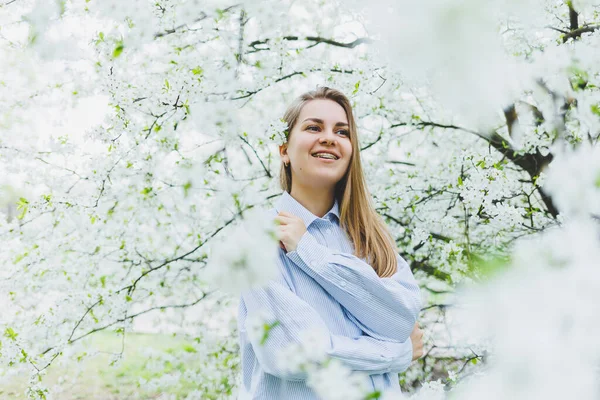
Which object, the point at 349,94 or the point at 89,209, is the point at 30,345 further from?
the point at 349,94

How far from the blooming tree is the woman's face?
0.13 m

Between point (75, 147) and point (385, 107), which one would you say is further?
point (385, 107)

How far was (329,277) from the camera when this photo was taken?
5.89 feet

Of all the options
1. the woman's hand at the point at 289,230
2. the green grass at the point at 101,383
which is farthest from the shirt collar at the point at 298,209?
the green grass at the point at 101,383

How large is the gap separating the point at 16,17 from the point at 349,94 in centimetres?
204

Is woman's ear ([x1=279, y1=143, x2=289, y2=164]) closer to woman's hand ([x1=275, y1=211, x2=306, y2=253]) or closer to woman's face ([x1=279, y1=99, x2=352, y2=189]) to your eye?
woman's face ([x1=279, y1=99, x2=352, y2=189])

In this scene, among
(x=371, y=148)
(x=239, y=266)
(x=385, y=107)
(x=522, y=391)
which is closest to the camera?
(x=522, y=391)

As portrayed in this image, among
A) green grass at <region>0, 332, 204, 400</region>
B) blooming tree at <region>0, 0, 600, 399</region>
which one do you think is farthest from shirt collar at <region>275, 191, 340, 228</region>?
green grass at <region>0, 332, 204, 400</region>

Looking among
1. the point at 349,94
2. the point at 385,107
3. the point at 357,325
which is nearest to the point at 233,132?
the point at 357,325

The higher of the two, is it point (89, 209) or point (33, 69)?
point (33, 69)

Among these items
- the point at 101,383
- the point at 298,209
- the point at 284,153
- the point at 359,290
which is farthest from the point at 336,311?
the point at 101,383

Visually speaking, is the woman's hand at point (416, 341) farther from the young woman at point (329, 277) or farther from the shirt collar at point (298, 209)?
the shirt collar at point (298, 209)

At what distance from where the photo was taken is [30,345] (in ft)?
11.7

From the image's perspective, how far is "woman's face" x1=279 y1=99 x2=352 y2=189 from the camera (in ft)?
6.72
